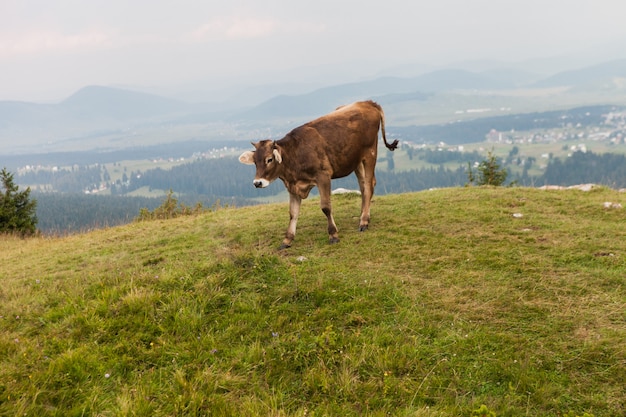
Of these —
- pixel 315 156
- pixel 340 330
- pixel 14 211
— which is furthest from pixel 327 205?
pixel 14 211

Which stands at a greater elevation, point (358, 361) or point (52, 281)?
point (52, 281)

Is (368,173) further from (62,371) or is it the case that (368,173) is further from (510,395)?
(62,371)

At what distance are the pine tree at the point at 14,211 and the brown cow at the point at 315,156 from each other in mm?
20320

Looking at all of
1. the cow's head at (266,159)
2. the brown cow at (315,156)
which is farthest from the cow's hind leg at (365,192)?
the cow's head at (266,159)

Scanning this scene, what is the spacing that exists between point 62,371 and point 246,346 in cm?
218

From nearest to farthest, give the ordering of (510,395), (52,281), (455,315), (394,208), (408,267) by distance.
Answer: (510,395) → (455,315) → (408,267) → (52,281) → (394,208)

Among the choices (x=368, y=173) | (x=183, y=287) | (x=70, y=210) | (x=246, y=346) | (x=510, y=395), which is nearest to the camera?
(x=510, y=395)

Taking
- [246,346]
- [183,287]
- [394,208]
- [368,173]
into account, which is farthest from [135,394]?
[394,208]

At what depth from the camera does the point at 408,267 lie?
24.7 ft

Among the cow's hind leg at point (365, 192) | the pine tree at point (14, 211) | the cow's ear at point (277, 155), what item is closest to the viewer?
the cow's ear at point (277, 155)

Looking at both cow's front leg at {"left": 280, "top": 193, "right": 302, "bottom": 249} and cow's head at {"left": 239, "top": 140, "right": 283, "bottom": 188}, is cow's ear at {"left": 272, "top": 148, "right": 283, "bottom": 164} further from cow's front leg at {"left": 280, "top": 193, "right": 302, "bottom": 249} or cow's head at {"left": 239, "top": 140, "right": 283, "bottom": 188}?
cow's front leg at {"left": 280, "top": 193, "right": 302, "bottom": 249}

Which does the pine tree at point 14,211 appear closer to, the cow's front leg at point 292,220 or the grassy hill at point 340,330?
the grassy hill at point 340,330

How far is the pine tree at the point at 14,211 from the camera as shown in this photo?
23250mm

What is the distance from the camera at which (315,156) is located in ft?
30.8
